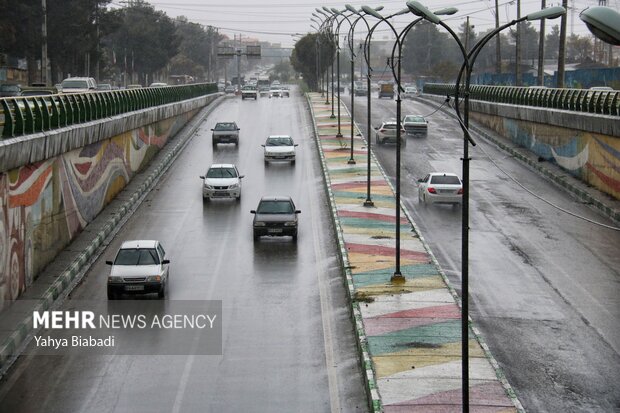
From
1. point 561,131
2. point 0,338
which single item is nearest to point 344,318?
point 0,338

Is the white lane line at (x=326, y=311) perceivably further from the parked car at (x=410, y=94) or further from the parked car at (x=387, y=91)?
the parked car at (x=387, y=91)

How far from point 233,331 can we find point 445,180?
68.5ft

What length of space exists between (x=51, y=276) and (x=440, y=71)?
Answer: 148 meters

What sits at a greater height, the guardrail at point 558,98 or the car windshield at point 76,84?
the car windshield at point 76,84

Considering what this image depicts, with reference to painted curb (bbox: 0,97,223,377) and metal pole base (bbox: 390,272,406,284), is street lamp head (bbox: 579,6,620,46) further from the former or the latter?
metal pole base (bbox: 390,272,406,284)

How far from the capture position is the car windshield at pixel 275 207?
121 ft

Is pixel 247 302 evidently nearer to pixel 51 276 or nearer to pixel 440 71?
pixel 51 276

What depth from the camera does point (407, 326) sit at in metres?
23.8

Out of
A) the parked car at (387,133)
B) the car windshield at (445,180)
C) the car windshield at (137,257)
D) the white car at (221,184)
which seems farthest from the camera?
the parked car at (387,133)

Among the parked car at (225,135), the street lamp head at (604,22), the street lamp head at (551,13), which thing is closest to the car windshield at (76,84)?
the parked car at (225,135)

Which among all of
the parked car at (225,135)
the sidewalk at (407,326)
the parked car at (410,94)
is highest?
the parked car at (410,94)

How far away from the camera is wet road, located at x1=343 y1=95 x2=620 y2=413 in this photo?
20.8 meters

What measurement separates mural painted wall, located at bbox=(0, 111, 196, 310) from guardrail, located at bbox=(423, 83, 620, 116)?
22.7 metres

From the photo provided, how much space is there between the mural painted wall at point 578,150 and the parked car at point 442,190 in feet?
21.7
